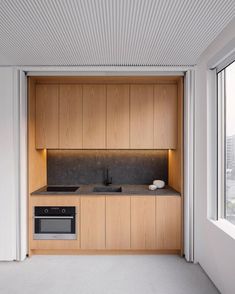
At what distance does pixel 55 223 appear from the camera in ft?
11.6

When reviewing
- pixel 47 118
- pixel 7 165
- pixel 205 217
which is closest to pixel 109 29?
pixel 47 118

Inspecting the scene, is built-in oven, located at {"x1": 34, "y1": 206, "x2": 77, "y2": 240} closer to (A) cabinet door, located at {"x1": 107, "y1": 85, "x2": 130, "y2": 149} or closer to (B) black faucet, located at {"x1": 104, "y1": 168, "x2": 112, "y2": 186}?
(B) black faucet, located at {"x1": 104, "y1": 168, "x2": 112, "y2": 186}

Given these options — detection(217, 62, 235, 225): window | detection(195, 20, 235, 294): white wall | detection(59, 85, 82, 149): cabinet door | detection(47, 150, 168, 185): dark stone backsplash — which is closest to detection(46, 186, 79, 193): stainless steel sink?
detection(47, 150, 168, 185): dark stone backsplash

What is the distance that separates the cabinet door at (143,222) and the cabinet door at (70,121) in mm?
1168

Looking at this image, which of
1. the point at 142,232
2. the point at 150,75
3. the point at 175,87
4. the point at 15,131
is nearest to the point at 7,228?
the point at 15,131

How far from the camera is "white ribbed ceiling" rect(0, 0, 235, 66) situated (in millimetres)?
1954

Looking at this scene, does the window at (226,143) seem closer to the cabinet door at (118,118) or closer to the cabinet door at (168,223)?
the cabinet door at (168,223)

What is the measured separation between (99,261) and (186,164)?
1620mm

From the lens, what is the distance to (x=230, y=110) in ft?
8.99

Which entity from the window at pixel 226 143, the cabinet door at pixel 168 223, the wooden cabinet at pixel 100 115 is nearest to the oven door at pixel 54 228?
the wooden cabinet at pixel 100 115

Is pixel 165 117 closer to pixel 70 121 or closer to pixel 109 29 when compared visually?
pixel 70 121

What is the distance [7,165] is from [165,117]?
2.17m

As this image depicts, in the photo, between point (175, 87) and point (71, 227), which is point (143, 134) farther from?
point (71, 227)

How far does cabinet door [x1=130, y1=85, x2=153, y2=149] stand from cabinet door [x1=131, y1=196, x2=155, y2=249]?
2.56 ft
